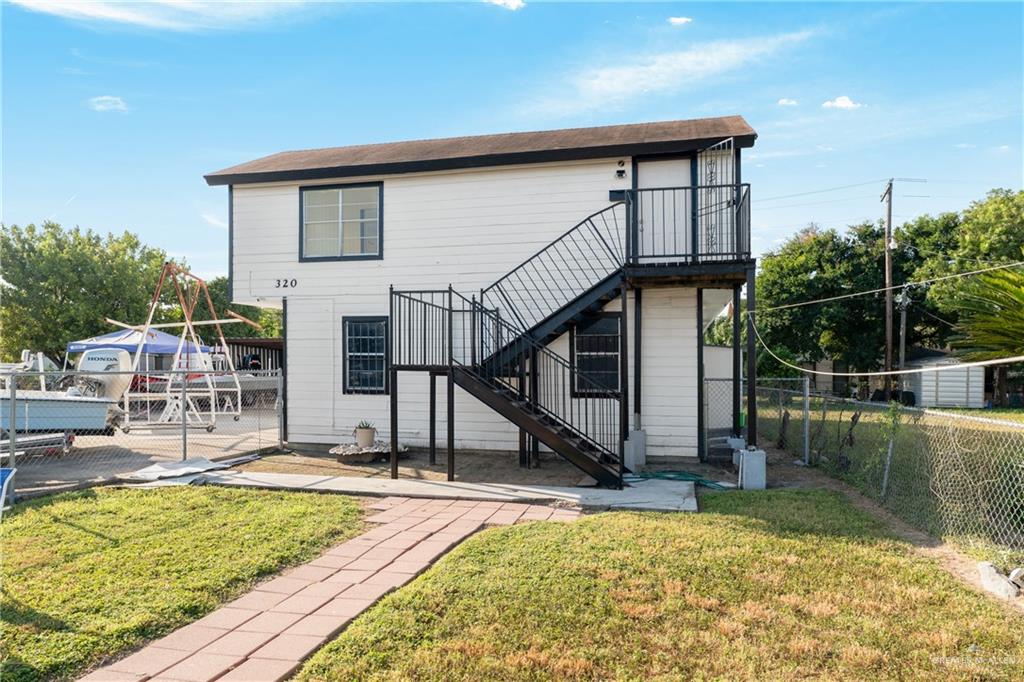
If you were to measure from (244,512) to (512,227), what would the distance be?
6422 millimetres

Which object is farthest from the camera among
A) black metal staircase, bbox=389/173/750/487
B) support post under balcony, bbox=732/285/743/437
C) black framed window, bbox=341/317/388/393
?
black framed window, bbox=341/317/388/393

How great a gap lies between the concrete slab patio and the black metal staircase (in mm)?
829

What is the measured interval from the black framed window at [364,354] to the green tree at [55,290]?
21.5 metres

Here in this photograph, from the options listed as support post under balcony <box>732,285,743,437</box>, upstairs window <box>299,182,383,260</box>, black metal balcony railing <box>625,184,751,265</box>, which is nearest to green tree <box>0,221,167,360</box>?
upstairs window <box>299,182,383,260</box>

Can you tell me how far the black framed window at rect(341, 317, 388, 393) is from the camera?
11.4m

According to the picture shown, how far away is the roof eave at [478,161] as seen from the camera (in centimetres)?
964

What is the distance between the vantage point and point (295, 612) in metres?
3.96

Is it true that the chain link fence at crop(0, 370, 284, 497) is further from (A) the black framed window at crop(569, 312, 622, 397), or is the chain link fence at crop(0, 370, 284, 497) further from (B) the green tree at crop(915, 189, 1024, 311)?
(B) the green tree at crop(915, 189, 1024, 311)

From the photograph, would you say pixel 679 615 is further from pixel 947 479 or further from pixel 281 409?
pixel 281 409

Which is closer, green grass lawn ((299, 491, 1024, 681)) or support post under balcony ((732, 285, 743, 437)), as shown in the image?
green grass lawn ((299, 491, 1024, 681))

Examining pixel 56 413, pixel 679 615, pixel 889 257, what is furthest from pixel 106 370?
pixel 889 257

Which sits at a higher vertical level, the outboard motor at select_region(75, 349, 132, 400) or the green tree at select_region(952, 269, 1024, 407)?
the green tree at select_region(952, 269, 1024, 407)

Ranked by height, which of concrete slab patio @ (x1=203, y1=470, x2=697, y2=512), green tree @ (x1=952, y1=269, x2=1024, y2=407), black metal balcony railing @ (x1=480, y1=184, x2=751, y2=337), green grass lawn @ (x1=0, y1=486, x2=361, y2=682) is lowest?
concrete slab patio @ (x1=203, y1=470, x2=697, y2=512)

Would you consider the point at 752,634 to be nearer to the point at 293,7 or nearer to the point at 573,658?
the point at 573,658
